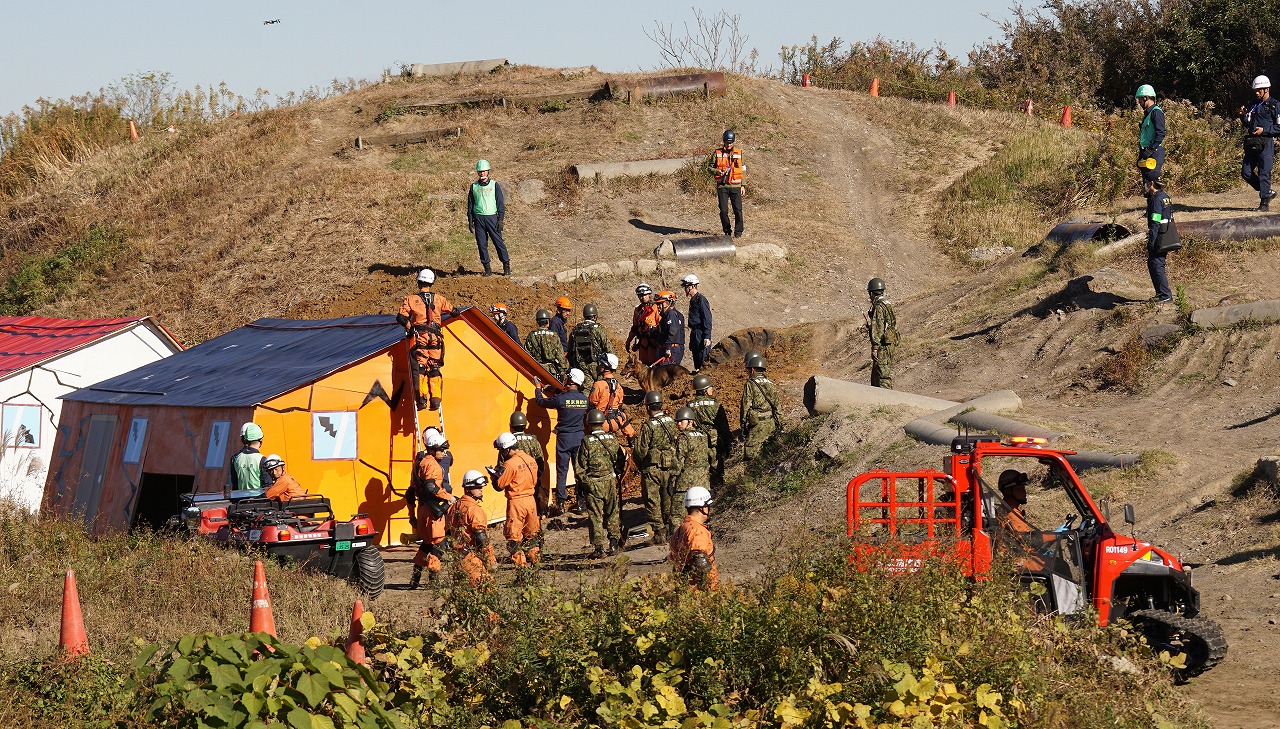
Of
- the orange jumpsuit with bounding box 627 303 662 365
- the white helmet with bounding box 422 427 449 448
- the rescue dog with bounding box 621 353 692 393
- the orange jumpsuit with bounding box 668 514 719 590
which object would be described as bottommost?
the orange jumpsuit with bounding box 668 514 719 590

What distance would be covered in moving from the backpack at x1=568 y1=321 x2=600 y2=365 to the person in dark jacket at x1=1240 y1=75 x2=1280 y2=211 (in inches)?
398

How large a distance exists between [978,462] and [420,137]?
25.6 m

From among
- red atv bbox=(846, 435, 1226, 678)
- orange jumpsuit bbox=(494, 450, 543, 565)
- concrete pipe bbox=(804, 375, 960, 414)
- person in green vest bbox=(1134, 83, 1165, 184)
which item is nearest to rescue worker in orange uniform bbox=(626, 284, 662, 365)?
concrete pipe bbox=(804, 375, 960, 414)

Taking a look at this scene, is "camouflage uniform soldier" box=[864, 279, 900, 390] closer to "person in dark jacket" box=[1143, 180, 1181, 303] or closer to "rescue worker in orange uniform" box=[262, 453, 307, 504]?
"person in dark jacket" box=[1143, 180, 1181, 303]

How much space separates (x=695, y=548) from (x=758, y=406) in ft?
21.2

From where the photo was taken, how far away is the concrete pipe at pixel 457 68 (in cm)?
3878

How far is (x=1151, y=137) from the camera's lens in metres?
16.3

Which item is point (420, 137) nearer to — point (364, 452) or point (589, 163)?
point (589, 163)

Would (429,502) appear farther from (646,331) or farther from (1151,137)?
(1151,137)

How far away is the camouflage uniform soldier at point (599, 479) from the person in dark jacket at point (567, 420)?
1.91 m

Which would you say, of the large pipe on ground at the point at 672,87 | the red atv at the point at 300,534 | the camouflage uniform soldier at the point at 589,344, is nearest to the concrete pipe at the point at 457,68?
the large pipe on ground at the point at 672,87

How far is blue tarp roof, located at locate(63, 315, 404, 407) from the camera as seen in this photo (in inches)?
612

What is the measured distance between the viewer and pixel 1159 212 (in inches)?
647

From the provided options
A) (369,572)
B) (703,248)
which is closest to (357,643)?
(369,572)
